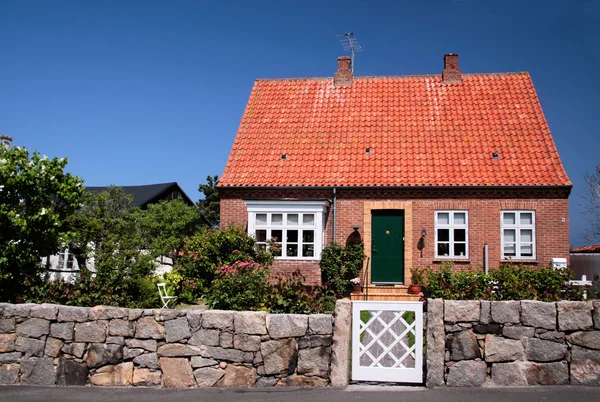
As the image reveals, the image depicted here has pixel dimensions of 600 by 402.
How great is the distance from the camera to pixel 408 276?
17391 millimetres

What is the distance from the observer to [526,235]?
1734cm

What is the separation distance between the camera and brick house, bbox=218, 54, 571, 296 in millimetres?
17328

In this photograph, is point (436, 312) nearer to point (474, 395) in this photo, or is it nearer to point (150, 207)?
point (474, 395)

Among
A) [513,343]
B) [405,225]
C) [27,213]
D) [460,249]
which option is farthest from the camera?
[405,225]

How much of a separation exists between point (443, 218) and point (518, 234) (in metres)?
2.26

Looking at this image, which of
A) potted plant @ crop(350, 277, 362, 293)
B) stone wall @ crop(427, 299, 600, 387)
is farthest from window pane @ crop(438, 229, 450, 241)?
stone wall @ crop(427, 299, 600, 387)

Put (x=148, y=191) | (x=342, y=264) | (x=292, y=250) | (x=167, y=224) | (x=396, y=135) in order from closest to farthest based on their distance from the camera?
(x=342, y=264)
(x=292, y=250)
(x=396, y=135)
(x=167, y=224)
(x=148, y=191)

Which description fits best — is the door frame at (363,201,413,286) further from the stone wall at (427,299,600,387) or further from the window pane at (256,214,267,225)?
the stone wall at (427,299,600,387)

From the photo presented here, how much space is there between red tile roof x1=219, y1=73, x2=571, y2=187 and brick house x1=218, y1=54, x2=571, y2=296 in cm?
5

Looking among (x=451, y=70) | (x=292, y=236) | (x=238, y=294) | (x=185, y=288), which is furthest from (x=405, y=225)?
(x=238, y=294)

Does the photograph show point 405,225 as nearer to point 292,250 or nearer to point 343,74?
point 292,250

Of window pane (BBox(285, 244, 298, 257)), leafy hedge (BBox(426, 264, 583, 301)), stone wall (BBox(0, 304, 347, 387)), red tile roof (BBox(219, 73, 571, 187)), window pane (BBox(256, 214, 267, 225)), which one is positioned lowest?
stone wall (BBox(0, 304, 347, 387))

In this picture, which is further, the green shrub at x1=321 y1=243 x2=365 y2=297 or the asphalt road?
the green shrub at x1=321 y1=243 x2=365 y2=297

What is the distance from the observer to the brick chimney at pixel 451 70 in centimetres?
2131
